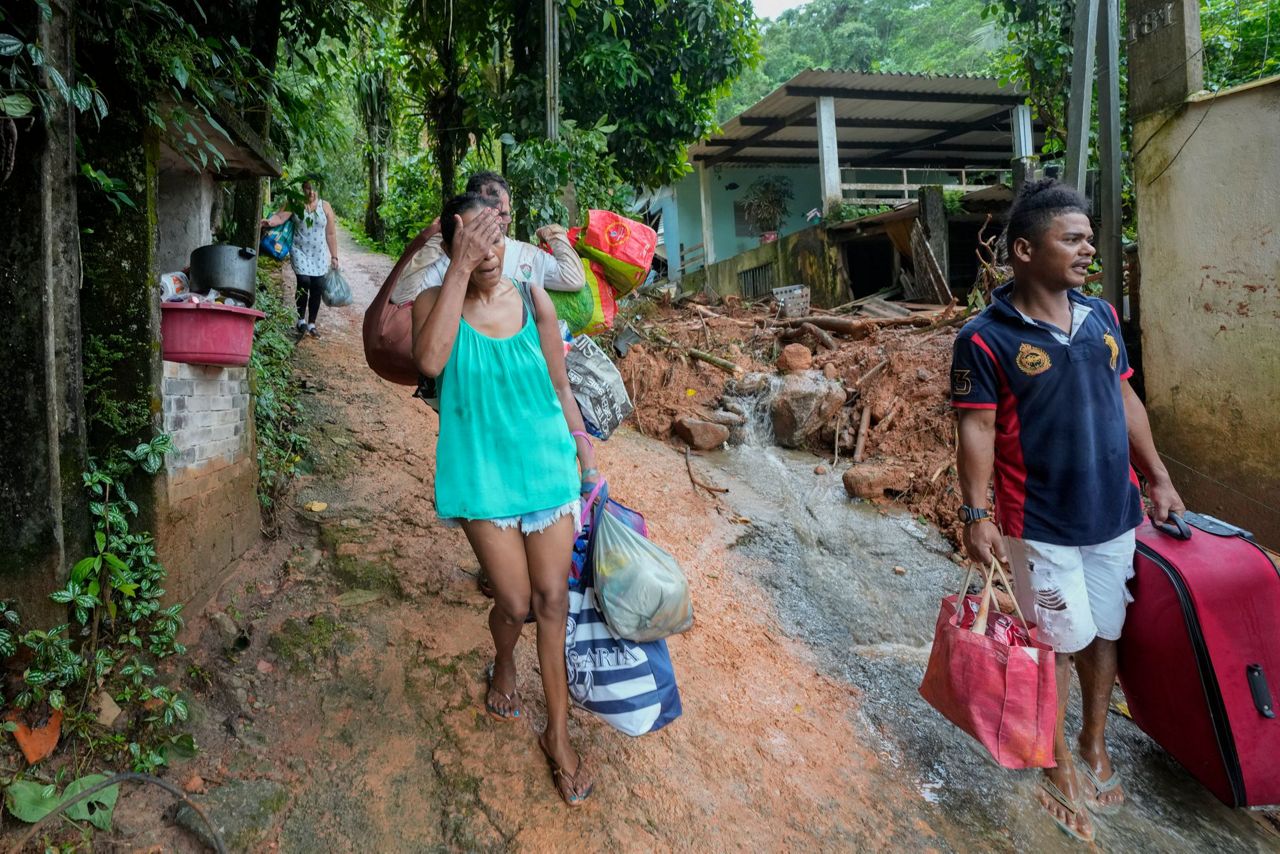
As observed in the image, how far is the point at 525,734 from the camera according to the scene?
2582mm

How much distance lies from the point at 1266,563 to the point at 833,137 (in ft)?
36.2

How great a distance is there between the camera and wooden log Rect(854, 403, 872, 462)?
6000 mm

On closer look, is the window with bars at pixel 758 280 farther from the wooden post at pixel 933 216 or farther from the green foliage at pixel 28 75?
the green foliage at pixel 28 75

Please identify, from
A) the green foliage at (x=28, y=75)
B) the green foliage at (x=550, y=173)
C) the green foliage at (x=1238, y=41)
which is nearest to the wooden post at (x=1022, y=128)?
the green foliage at (x=1238, y=41)

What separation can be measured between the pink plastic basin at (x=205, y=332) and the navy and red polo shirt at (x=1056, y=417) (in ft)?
9.29

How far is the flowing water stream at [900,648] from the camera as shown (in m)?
2.41

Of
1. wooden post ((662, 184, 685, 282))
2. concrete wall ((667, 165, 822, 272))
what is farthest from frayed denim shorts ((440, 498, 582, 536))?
wooden post ((662, 184, 685, 282))

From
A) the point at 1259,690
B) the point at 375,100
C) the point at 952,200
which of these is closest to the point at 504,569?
the point at 1259,690

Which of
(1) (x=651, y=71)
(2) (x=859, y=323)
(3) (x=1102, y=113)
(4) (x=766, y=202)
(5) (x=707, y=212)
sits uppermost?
(4) (x=766, y=202)

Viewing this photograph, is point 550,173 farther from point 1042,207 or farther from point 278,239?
point 1042,207

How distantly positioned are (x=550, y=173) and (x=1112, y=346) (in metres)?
4.61

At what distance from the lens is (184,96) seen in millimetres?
2863

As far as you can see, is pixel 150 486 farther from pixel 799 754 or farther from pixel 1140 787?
pixel 1140 787

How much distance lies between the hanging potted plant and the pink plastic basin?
46.1ft
